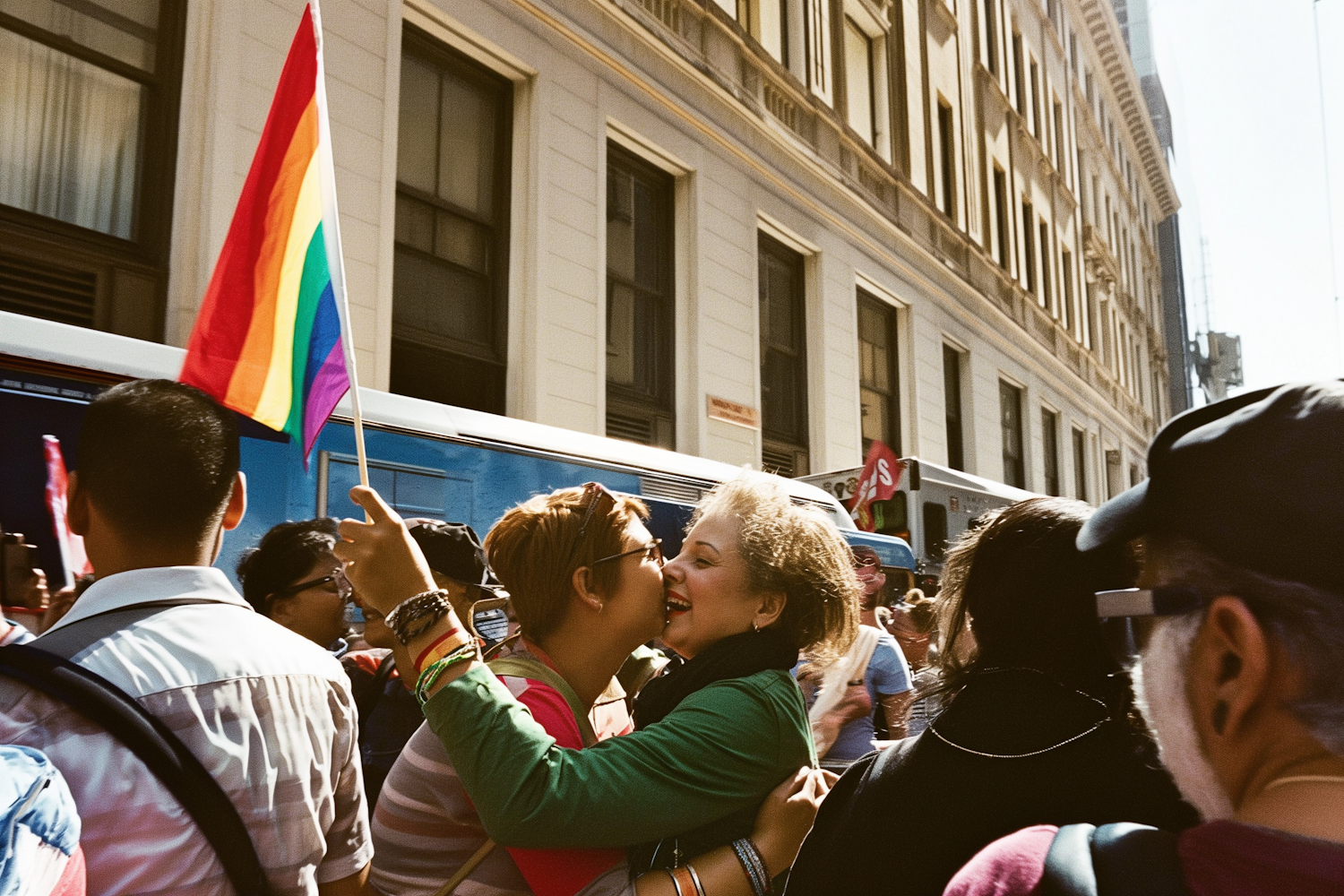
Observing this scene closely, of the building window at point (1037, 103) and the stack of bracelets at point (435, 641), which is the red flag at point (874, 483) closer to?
the stack of bracelets at point (435, 641)

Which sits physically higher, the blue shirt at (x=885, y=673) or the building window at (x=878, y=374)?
the building window at (x=878, y=374)

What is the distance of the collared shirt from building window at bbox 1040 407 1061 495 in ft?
78.2

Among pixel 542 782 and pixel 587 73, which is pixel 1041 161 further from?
pixel 542 782

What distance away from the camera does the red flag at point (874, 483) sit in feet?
33.9

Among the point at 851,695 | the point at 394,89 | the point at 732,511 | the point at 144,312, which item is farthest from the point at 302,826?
the point at 394,89

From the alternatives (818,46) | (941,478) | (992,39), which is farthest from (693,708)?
(992,39)

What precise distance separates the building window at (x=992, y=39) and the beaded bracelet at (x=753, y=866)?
23043 mm

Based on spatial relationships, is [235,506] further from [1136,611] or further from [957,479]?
[957,479]

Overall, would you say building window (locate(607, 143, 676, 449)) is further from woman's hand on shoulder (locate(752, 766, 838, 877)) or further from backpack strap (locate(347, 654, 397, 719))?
woman's hand on shoulder (locate(752, 766, 838, 877))

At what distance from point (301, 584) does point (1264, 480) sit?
3.27m

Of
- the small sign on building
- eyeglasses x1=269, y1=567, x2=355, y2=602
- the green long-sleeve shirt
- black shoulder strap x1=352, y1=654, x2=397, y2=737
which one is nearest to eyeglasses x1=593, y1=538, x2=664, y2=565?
the green long-sleeve shirt

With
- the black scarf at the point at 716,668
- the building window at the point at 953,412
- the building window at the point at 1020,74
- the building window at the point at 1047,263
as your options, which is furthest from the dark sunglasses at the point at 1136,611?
the building window at the point at 1047,263

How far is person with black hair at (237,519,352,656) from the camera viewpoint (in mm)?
3484

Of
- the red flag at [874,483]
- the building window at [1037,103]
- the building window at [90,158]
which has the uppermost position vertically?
the building window at [1037,103]
